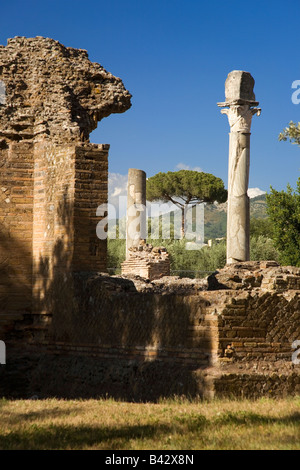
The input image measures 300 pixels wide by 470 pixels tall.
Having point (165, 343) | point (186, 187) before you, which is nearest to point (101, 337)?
point (165, 343)

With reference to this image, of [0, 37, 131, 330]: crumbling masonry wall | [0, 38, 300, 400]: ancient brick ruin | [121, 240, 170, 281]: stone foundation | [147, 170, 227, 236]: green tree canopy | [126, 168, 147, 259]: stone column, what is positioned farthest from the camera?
[147, 170, 227, 236]: green tree canopy

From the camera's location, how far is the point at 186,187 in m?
50.7

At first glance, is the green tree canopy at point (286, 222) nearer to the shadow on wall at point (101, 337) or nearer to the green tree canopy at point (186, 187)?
the shadow on wall at point (101, 337)

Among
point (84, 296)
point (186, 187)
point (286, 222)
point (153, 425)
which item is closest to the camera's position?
point (153, 425)

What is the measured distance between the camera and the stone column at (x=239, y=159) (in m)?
18.0

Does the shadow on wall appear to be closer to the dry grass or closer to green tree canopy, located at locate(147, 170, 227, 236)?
the dry grass

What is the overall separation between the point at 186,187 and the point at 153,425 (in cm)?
4505

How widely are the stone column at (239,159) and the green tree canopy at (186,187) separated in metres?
31.4

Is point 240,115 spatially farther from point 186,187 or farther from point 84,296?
point 186,187

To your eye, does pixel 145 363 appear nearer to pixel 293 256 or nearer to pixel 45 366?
pixel 45 366

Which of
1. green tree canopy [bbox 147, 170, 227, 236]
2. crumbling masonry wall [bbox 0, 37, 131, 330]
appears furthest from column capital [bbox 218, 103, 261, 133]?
green tree canopy [bbox 147, 170, 227, 236]

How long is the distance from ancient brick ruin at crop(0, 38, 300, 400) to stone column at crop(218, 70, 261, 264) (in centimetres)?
706

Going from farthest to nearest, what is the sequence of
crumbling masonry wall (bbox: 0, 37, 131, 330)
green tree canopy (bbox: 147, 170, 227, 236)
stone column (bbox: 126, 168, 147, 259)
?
green tree canopy (bbox: 147, 170, 227, 236)
stone column (bbox: 126, 168, 147, 259)
crumbling masonry wall (bbox: 0, 37, 131, 330)

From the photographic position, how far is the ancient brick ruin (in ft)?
26.3
